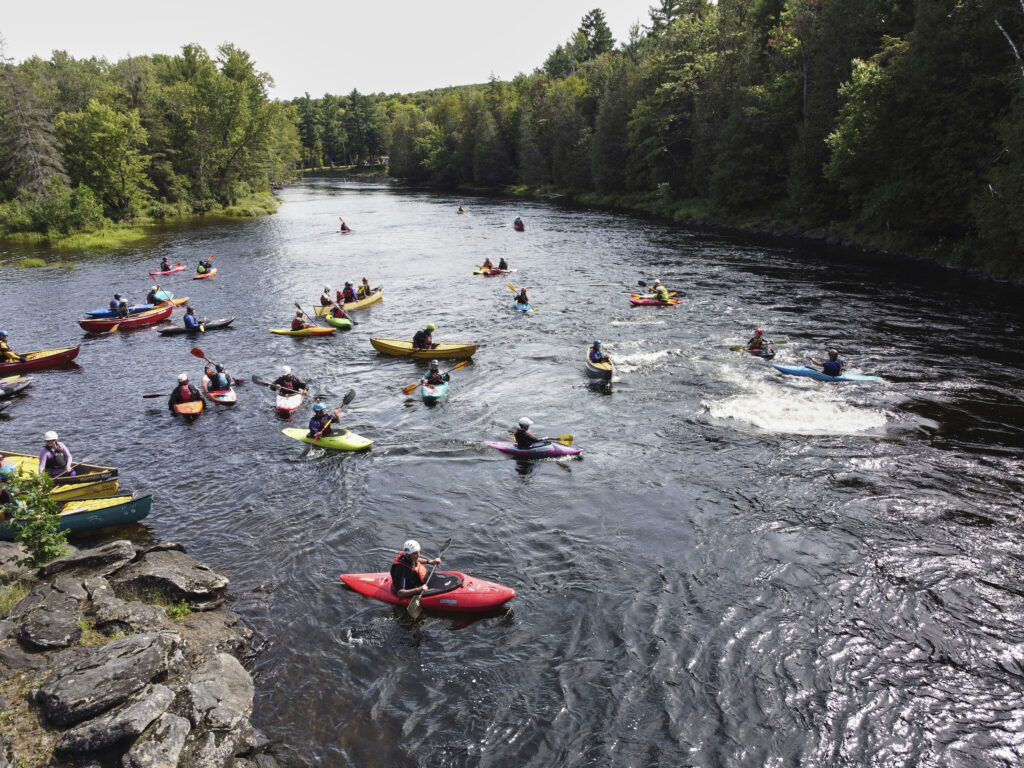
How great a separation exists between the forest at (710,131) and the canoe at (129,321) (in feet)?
114

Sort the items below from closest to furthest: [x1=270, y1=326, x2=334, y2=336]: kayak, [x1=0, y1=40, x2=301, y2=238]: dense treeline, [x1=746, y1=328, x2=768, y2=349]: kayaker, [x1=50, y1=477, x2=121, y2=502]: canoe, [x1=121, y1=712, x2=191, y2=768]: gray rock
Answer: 1. [x1=121, y1=712, x2=191, y2=768]: gray rock
2. [x1=50, y1=477, x2=121, y2=502]: canoe
3. [x1=746, y1=328, x2=768, y2=349]: kayaker
4. [x1=270, y1=326, x2=334, y2=336]: kayak
5. [x1=0, y1=40, x2=301, y2=238]: dense treeline

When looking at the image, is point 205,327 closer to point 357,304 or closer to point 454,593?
point 357,304

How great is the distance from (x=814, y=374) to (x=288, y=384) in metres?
18.8

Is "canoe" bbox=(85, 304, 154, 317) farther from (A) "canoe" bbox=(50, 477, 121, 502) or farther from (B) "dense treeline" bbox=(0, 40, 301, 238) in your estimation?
(B) "dense treeline" bbox=(0, 40, 301, 238)

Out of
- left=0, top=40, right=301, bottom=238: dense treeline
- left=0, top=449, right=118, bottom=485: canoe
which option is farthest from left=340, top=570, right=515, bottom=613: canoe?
left=0, top=40, right=301, bottom=238: dense treeline

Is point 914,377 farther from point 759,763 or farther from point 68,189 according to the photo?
point 68,189

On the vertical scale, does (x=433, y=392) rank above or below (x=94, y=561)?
above

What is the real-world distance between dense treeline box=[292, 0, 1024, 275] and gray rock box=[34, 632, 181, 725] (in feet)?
116

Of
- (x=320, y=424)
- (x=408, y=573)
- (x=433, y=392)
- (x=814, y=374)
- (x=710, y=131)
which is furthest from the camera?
(x=710, y=131)

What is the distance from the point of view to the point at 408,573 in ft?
39.4

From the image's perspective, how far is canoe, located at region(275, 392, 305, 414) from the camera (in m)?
21.1

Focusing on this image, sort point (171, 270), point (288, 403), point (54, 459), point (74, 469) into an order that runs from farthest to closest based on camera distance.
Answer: point (171, 270)
point (288, 403)
point (74, 469)
point (54, 459)

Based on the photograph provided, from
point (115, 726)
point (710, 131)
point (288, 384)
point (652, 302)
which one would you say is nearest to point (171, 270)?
point (288, 384)

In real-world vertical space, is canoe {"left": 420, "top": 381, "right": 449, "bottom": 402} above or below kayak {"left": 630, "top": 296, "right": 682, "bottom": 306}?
below
